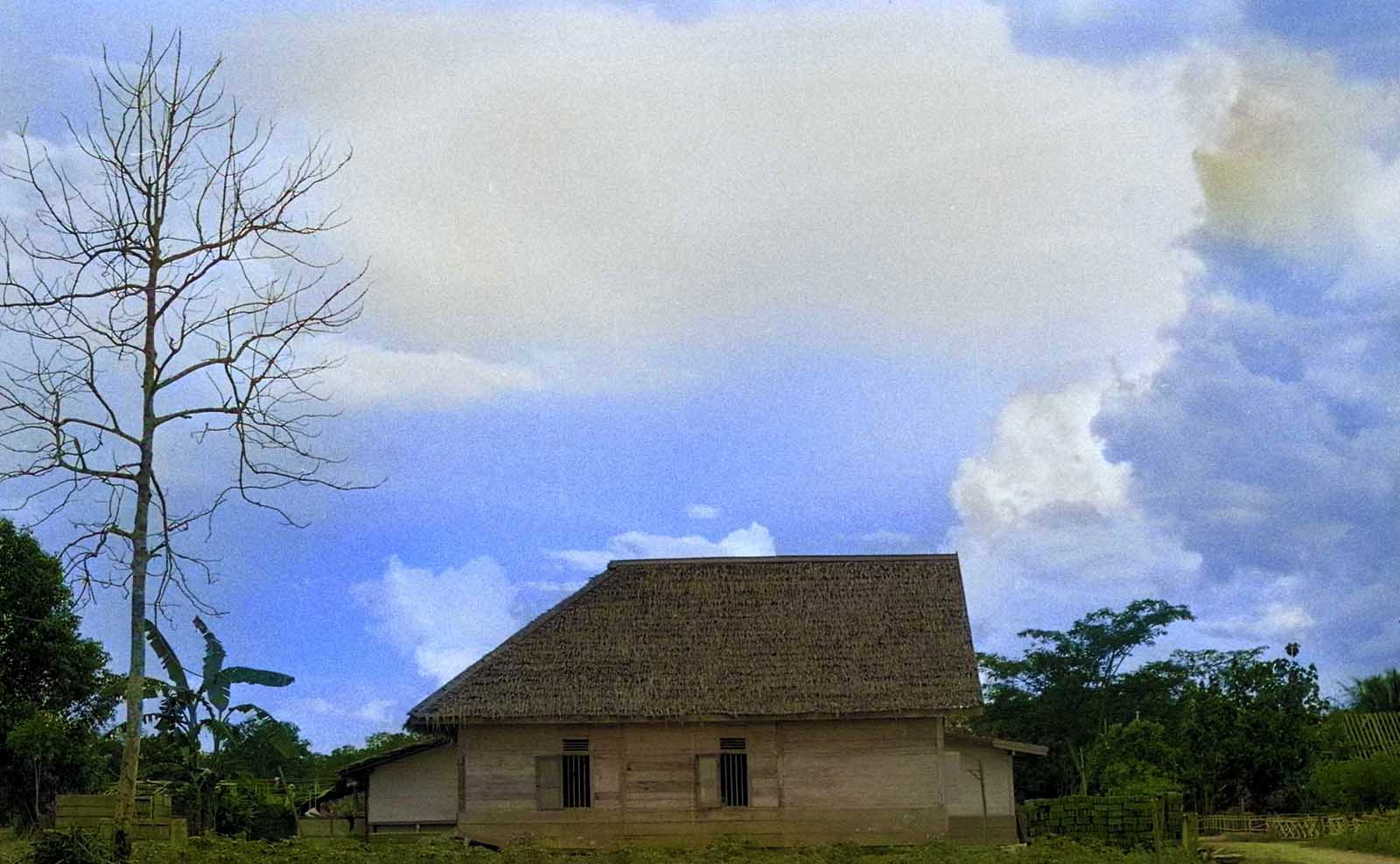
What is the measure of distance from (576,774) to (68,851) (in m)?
10.2

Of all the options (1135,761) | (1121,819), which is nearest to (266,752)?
(1135,761)

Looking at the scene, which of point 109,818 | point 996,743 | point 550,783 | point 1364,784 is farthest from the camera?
point 1364,784

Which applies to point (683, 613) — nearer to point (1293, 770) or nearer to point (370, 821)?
point (370, 821)

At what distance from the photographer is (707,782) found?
22172 mm

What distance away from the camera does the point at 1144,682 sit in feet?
139

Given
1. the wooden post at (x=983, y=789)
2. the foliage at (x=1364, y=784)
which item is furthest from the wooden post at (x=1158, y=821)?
the foliage at (x=1364, y=784)

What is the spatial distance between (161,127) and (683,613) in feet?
40.7

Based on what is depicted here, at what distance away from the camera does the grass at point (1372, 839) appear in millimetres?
21031

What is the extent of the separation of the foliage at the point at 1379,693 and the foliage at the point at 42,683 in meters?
36.7

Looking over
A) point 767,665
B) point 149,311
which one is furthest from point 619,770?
point 149,311

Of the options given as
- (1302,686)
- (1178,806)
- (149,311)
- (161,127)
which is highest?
(161,127)

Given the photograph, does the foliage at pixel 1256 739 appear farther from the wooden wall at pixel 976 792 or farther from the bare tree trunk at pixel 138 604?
the bare tree trunk at pixel 138 604

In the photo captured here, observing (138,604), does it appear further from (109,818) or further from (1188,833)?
(1188,833)

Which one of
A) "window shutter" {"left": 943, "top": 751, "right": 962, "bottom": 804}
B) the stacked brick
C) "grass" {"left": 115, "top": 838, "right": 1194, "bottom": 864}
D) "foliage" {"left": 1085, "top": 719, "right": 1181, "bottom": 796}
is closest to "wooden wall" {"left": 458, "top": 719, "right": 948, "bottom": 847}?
"window shutter" {"left": 943, "top": 751, "right": 962, "bottom": 804}
